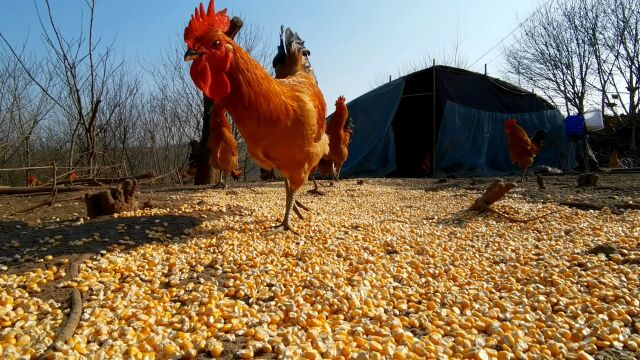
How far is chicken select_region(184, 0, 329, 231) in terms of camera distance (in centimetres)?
259

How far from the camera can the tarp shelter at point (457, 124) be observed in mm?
12656

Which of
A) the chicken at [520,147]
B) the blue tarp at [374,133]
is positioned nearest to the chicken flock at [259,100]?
the chicken at [520,147]

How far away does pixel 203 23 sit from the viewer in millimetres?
2646

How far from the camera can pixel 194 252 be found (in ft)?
8.28

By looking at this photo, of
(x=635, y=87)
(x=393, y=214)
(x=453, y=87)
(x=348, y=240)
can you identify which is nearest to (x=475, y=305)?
(x=348, y=240)

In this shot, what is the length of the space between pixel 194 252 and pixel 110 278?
589 millimetres

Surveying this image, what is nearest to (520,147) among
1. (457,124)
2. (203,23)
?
(457,124)

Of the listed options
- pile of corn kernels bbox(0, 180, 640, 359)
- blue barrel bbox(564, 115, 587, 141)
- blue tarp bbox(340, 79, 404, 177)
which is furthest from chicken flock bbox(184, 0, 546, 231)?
blue tarp bbox(340, 79, 404, 177)

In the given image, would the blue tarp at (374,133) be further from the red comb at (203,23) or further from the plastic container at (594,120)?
the red comb at (203,23)

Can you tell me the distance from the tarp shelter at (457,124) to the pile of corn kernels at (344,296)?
10.1 meters

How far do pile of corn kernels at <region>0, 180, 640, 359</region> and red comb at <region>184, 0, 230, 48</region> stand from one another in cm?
143

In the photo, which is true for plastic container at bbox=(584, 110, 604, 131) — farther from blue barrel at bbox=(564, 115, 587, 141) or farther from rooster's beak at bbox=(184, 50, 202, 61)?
rooster's beak at bbox=(184, 50, 202, 61)

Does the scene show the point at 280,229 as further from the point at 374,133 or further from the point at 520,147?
the point at 374,133

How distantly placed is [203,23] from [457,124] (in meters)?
11.9
